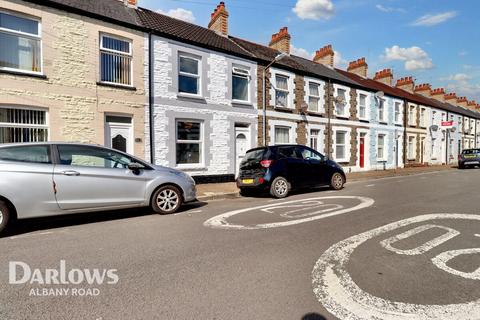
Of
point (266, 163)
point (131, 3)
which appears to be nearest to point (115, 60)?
point (131, 3)

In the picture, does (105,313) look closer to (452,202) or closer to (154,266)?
(154,266)

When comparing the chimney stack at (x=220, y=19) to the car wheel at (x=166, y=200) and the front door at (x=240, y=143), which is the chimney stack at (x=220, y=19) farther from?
the car wheel at (x=166, y=200)

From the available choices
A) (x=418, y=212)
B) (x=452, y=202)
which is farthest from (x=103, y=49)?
(x=452, y=202)

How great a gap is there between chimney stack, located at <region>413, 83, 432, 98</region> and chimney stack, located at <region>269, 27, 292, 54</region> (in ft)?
76.3

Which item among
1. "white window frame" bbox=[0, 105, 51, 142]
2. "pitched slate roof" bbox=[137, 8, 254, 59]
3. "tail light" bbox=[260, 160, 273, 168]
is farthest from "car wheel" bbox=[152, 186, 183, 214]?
"pitched slate roof" bbox=[137, 8, 254, 59]

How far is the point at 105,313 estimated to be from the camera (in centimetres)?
258

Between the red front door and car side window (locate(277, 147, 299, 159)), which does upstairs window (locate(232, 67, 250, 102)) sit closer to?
car side window (locate(277, 147, 299, 159))

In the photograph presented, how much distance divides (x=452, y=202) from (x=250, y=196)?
5.83 m

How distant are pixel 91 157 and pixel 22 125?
4735 millimetres

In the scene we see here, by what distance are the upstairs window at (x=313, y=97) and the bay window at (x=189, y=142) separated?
7.89 m

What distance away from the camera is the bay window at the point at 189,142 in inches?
474

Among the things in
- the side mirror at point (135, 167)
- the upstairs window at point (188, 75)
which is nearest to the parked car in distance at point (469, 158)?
the upstairs window at point (188, 75)

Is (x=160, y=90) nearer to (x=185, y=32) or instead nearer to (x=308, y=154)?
(x=185, y=32)

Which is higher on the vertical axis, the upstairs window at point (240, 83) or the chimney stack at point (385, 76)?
the chimney stack at point (385, 76)
